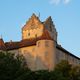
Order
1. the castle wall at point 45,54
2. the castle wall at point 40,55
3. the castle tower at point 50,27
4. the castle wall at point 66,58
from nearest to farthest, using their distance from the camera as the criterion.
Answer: the castle wall at point 45,54 < the castle wall at point 40,55 < the castle wall at point 66,58 < the castle tower at point 50,27

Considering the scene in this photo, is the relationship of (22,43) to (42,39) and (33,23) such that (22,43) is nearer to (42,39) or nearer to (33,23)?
(42,39)

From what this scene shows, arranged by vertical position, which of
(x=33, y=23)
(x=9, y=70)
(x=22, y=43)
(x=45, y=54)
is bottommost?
(x=9, y=70)

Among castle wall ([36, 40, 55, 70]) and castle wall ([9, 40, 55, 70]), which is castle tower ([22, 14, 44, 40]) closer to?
castle wall ([9, 40, 55, 70])

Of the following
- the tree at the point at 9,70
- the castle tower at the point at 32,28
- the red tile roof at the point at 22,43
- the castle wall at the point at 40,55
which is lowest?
the tree at the point at 9,70

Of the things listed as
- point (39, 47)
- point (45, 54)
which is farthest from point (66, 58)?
point (45, 54)

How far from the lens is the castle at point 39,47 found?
127281mm

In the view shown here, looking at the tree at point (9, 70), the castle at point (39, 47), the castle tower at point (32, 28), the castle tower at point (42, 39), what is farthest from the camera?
the castle tower at point (32, 28)

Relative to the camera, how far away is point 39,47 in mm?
129500

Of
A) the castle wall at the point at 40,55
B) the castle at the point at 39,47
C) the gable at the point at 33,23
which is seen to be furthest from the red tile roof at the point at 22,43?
the gable at the point at 33,23

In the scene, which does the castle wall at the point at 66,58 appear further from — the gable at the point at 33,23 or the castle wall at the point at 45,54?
the gable at the point at 33,23

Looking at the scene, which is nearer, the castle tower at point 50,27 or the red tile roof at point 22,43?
the red tile roof at point 22,43

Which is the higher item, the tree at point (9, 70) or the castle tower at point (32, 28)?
the castle tower at point (32, 28)

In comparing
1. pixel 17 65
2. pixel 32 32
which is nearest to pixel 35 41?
pixel 32 32

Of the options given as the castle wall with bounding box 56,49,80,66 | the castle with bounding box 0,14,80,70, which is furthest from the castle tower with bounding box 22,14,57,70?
the castle wall with bounding box 56,49,80,66
